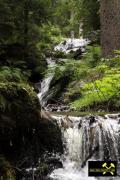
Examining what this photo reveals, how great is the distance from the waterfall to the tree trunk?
6.13 m

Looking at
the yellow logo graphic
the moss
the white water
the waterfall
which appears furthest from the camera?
the white water

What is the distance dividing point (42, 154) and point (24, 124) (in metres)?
0.75

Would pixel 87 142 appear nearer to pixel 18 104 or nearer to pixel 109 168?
pixel 18 104

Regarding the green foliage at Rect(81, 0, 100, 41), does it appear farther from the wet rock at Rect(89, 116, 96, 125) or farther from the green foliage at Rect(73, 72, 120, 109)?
the wet rock at Rect(89, 116, 96, 125)

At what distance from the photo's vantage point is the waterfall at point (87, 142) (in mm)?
8023

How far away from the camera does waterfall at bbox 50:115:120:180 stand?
26.3ft

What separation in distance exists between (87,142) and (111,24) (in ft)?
22.8

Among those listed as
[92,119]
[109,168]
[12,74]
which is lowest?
[109,168]

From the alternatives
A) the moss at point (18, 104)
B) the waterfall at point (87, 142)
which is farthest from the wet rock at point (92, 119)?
the moss at point (18, 104)

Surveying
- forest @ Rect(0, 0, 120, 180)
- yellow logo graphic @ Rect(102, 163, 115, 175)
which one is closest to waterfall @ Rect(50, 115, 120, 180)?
forest @ Rect(0, 0, 120, 180)

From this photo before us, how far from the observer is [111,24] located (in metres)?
14.2

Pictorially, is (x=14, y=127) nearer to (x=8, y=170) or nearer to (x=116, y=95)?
(x=8, y=170)

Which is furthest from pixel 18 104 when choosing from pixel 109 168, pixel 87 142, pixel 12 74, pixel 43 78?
pixel 43 78

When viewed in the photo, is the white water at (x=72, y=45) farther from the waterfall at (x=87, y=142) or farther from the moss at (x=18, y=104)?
the moss at (x=18, y=104)
